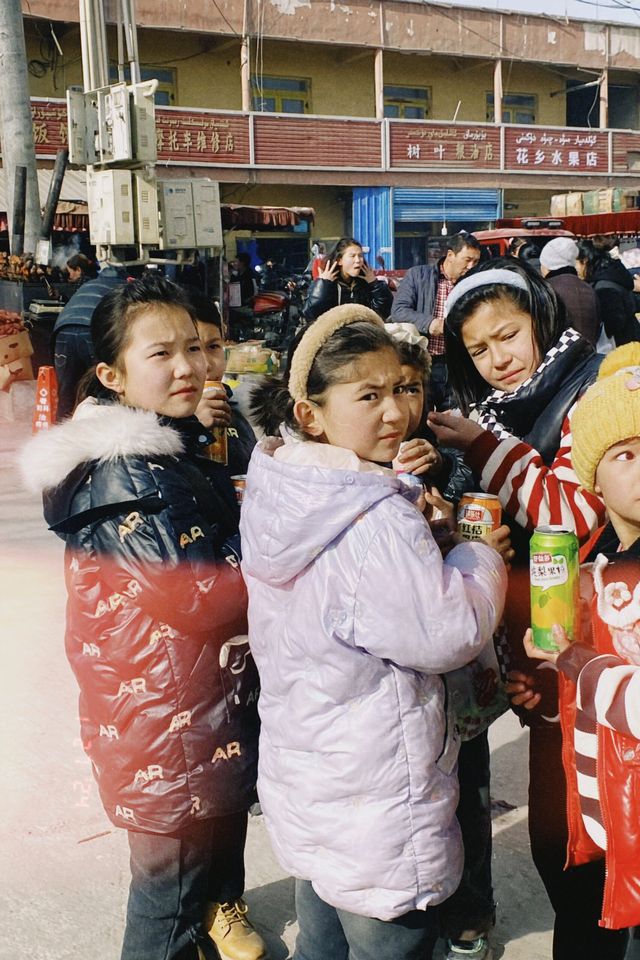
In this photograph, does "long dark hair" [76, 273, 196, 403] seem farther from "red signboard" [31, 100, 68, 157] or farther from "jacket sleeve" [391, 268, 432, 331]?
"red signboard" [31, 100, 68, 157]

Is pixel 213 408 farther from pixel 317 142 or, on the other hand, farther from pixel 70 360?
pixel 317 142

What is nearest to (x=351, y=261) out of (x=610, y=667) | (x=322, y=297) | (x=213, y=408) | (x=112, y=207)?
(x=322, y=297)

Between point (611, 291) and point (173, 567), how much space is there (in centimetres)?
571

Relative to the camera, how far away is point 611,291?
6.91 m

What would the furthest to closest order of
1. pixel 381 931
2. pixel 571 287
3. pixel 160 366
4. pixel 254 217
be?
pixel 254 217, pixel 571 287, pixel 160 366, pixel 381 931

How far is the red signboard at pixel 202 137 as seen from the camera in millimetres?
21406

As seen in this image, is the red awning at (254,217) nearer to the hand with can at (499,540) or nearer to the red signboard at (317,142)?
the red signboard at (317,142)

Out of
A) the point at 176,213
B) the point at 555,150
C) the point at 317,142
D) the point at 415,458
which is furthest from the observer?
the point at 555,150

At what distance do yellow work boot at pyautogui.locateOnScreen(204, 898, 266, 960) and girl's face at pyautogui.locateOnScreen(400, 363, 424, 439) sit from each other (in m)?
1.33

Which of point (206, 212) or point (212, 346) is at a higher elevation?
point (206, 212)

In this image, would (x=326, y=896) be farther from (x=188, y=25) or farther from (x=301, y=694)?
(x=188, y=25)

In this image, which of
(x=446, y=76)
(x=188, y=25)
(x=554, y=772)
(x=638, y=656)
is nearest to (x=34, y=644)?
(x=554, y=772)

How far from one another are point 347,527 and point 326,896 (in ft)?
2.23

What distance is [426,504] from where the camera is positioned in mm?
1978
